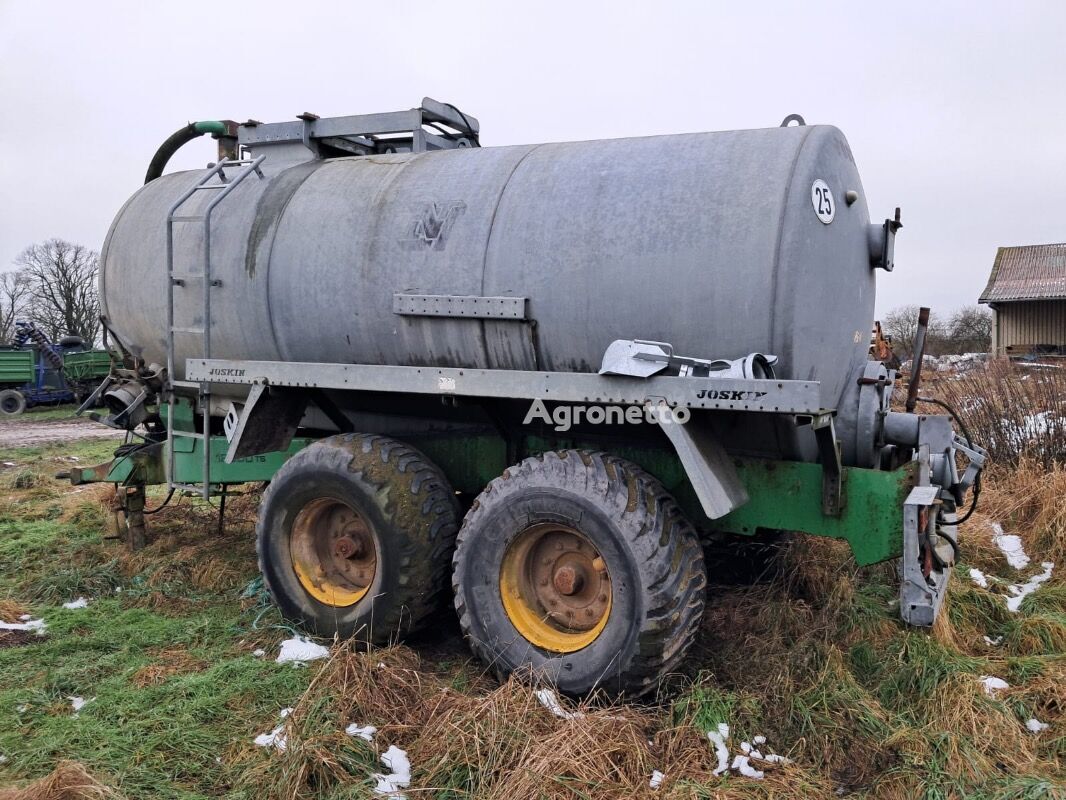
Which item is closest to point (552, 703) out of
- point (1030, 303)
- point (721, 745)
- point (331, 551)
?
point (721, 745)

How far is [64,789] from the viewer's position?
3.23 meters

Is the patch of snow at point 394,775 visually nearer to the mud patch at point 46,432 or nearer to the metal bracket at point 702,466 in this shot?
the metal bracket at point 702,466

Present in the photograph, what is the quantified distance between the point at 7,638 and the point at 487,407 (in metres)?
3.16

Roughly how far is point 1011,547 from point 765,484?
343 centimetres

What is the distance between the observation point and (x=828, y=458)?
3990mm

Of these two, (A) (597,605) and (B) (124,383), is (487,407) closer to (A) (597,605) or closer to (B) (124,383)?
(A) (597,605)

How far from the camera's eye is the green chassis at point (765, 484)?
159 inches

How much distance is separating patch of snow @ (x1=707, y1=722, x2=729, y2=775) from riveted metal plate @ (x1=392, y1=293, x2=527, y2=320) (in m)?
2.17

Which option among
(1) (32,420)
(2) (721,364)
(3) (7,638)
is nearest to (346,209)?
(2) (721,364)

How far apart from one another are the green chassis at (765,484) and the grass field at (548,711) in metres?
0.63

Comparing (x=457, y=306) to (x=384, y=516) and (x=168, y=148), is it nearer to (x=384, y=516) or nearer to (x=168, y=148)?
(x=384, y=516)

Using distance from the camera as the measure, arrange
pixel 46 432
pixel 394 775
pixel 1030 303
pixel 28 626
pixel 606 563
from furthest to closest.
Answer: pixel 1030 303
pixel 46 432
pixel 28 626
pixel 606 563
pixel 394 775

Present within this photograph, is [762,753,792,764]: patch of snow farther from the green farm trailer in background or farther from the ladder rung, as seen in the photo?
the green farm trailer in background

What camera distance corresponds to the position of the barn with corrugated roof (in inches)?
1012
